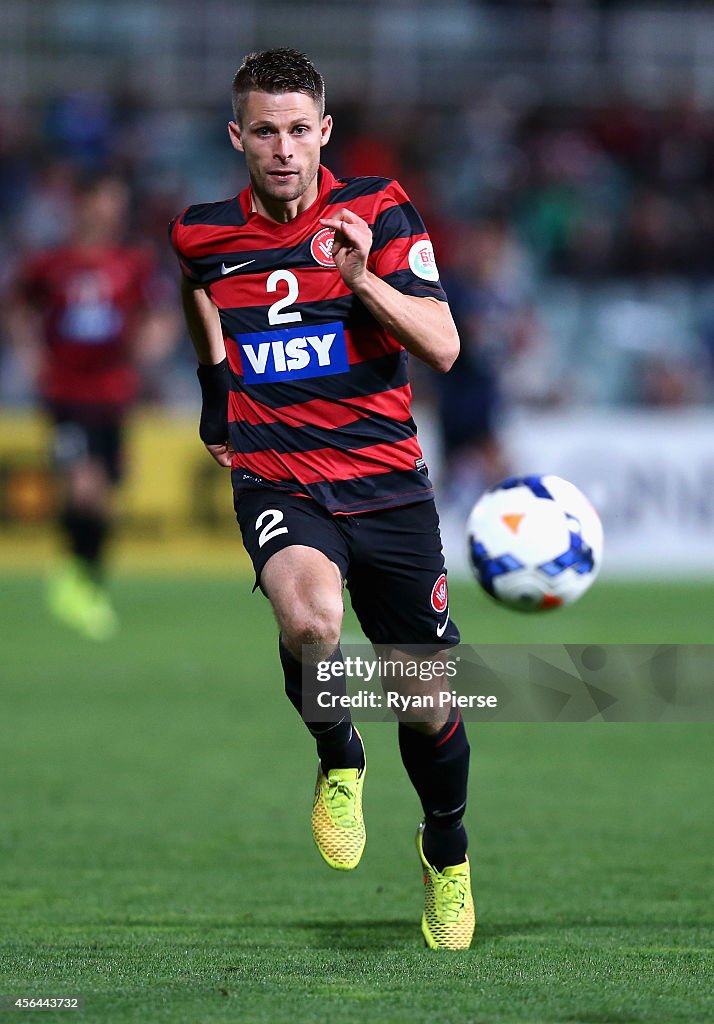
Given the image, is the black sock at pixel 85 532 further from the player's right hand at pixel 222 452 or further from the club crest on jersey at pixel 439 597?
the club crest on jersey at pixel 439 597

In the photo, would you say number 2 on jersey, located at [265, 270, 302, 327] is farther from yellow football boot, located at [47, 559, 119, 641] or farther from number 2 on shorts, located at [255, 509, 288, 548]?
yellow football boot, located at [47, 559, 119, 641]

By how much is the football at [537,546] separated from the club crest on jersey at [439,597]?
1.91 ft

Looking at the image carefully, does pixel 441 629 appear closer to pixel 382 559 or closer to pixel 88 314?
pixel 382 559

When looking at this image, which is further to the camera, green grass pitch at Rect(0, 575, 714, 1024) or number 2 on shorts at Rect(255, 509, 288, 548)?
number 2 on shorts at Rect(255, 509, 288, 548)

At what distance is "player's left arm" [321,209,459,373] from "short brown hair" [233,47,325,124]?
1.17 ft

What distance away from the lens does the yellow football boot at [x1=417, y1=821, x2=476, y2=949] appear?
4.05m

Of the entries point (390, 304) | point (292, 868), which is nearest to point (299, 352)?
point (390, 304)

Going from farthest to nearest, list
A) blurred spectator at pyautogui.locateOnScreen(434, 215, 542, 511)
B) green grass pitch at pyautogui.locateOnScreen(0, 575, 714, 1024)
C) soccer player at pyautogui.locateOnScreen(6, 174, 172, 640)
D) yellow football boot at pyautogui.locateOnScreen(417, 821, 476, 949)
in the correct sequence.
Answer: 1. blurred spectator at pyautogui.locateOnScreen(434, 215, 542, 511)
2. soccer player at pyautogui.locateOnScreen(6, 174, 172, 640)
3. yellow football boot at pyautogui.locateOnScreen(417, 821, 476, 949)
4. green grass pitch at pyautogui.locateOnScreen(0, 575, 714, 1024)

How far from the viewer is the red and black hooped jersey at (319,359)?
4.21m

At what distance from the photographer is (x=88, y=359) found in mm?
11734

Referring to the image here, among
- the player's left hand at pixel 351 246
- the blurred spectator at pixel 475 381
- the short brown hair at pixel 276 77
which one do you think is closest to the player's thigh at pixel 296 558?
the player's left hand at pixel 351 246

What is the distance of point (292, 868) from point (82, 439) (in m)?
7.11

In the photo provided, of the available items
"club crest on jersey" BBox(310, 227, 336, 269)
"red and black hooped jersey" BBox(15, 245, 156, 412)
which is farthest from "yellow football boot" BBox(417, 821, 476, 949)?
"red and black hooped jersey" BBox(15, 245, 156, 412)

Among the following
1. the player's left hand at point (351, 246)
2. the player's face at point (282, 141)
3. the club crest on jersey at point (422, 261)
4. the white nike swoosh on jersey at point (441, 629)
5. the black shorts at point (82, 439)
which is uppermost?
the player's face at point (282, 141)
